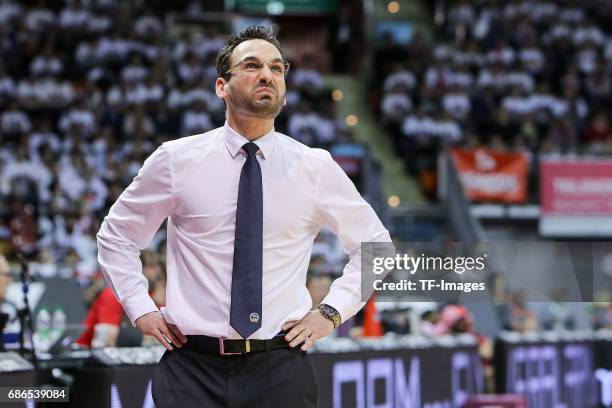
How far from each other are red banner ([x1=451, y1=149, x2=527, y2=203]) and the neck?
46.8 ft

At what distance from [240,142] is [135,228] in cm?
49

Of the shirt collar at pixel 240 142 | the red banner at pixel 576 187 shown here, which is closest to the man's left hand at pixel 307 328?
the shirt collar at pixel 240 142

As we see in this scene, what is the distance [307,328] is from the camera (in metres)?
4.04

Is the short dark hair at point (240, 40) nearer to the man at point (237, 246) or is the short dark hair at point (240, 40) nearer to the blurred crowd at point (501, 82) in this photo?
the man at point (237, 246)

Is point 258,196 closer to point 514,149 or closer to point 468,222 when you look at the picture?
point 468,222

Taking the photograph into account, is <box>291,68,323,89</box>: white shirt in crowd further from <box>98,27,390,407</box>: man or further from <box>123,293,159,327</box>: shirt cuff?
<box>123,293,159,327</box>: shirt cuff

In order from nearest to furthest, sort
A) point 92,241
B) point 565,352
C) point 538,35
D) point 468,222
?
1. point 565,352
2. point 92,241
3. point 468,222
4. point 538,35

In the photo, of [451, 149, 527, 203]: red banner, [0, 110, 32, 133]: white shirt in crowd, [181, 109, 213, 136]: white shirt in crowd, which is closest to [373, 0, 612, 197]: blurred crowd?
[451, 149, 527, 203]: red banner

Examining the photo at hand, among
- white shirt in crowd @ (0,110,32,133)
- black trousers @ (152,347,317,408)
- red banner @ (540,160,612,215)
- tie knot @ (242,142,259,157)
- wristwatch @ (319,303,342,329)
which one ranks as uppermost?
white shirt in crowd @ (0,110,32,133)

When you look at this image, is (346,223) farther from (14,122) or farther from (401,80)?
(401,80)

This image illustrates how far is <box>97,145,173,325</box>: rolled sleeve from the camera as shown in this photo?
13.3 feet

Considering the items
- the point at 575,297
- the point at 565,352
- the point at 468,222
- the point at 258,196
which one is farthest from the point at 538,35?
the point at 258,196

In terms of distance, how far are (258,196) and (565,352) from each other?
204 inches

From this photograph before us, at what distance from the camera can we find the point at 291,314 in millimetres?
4047
